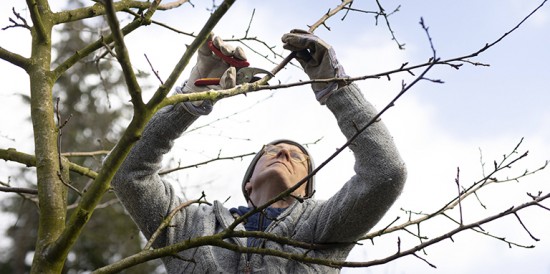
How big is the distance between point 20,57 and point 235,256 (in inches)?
42.8

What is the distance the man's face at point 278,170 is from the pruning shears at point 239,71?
24.0 inches

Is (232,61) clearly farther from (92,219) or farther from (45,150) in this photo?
(92,219)

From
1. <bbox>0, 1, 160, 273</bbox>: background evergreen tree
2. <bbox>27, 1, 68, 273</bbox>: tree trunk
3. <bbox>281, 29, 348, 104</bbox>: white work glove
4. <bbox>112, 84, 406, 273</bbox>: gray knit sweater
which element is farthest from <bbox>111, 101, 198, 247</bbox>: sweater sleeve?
<bbox>0, 1, 160, 273</bbox>: background evergreen tree

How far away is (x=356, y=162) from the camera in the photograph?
2869mm

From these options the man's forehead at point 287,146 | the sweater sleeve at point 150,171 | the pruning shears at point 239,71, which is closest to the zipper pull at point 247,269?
the sweater sleeve at point 150,171

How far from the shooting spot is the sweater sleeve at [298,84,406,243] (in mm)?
2779

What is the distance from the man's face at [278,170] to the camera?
3373 mm

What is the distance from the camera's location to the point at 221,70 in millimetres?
3068

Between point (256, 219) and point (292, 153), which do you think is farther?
point (292, 153)

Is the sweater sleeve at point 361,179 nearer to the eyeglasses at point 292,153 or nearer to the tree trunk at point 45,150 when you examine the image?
the eyeglasses at point 292,153

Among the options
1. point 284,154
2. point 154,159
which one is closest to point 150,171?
point 154,159

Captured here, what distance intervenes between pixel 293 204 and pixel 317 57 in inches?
24.7

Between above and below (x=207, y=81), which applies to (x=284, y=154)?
above

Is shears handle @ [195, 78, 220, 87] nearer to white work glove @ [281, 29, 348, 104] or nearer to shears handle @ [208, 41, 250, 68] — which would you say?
shears handle @ [208, 41, 250, 68]
